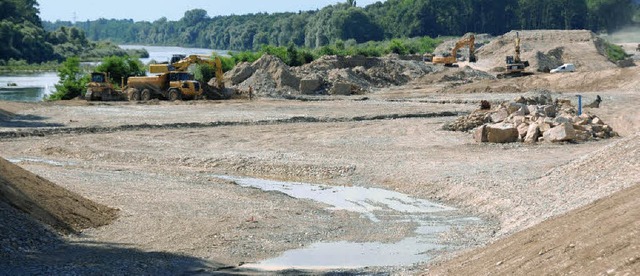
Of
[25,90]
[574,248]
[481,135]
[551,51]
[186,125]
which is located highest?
[574,248]

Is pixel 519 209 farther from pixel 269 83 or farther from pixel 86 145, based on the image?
pixel 269 83

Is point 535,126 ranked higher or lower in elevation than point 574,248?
lower

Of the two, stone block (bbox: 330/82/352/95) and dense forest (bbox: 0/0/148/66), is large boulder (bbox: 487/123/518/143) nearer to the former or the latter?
stone block (bbox: 330/82/352/95)

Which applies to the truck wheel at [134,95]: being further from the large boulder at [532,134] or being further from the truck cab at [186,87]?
the large boulder at [532,134]

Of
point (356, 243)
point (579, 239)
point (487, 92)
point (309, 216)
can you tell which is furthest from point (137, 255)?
point (487, 92)

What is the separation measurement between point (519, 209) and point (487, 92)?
135 ft

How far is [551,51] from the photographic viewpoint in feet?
305

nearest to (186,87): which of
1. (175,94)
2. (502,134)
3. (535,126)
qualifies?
(175,94)

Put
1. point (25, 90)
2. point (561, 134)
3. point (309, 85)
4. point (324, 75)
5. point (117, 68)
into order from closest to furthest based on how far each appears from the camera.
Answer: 1. point (561, 134)
2. point (309, 85)
3. point (117, 68)
4. point (324, 75)
5. point (25, 90)

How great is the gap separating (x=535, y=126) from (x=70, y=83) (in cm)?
3863

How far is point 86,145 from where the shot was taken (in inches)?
1415

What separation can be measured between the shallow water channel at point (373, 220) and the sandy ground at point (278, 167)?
1.44 feet

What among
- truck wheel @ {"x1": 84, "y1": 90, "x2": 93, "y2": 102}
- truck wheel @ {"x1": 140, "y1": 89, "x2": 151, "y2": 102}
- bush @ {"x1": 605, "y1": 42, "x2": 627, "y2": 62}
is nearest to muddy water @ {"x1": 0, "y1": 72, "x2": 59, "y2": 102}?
truck wheel @ {"x1": 84, "y1": 90, "x2": 93, "y2": 102}

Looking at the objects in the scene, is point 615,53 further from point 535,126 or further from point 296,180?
point 296,180
